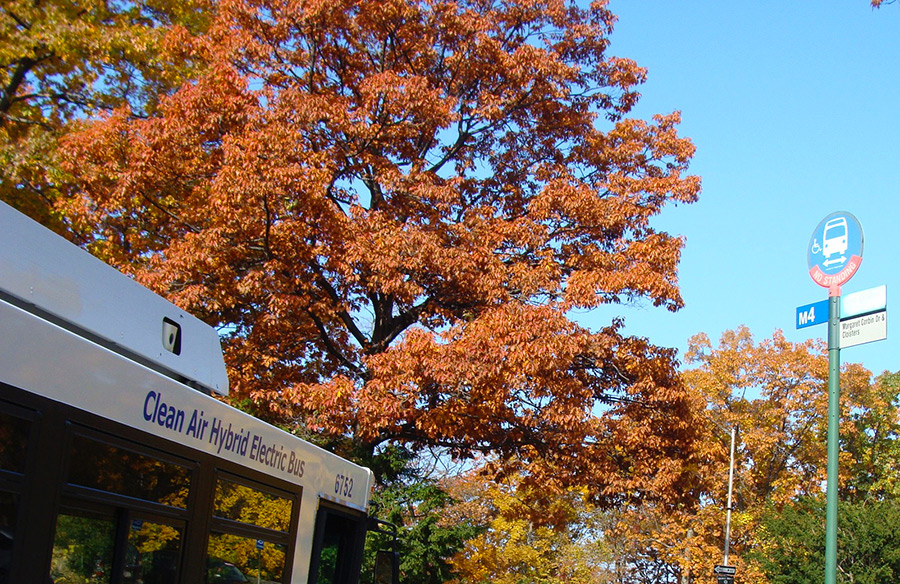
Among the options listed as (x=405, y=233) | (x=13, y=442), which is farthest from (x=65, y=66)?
(x=13, y=442)

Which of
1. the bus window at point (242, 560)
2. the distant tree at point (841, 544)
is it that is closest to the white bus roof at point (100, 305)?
the bus window at point (242, 560)

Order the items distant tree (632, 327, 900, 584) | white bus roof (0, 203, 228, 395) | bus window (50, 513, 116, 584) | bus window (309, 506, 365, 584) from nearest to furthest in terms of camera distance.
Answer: bus window (50, 513, 116, 584) < white bus roof (0, 203, 228, 395) < bus window (309, 506, 365, 584) < distant tree (632, 327, 900, 584)

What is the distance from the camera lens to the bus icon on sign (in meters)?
9.41

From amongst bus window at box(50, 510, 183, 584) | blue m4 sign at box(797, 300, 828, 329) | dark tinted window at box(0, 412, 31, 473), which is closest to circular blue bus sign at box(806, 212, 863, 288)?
blue m4 sign at box(797, 300, 828, 329)

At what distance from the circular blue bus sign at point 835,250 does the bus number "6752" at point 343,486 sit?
5085 millimetres

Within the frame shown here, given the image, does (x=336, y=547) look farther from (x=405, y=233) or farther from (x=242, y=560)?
(x=405, y=233)

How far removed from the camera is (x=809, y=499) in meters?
33.2

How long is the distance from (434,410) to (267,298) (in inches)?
120

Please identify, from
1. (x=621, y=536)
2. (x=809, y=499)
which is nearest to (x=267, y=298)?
(x=809, y=499)

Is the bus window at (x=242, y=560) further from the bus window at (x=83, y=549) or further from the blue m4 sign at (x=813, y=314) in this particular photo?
the blue m4 sign at (x=813, y=314)

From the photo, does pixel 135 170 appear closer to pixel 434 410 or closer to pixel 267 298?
pixel 267 298

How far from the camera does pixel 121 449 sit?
14.6 feet

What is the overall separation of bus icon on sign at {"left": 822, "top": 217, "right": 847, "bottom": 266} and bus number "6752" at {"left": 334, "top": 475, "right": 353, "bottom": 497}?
523 centimetres

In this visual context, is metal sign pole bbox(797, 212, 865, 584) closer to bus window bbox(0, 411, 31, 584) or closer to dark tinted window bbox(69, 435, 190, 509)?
dark tinted window bbox(69, 435, 190, 509)
